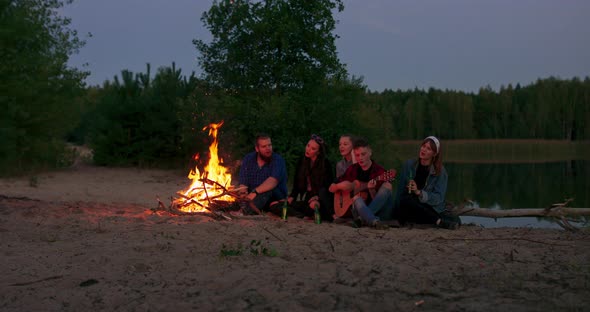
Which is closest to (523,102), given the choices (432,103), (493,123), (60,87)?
(493,123)

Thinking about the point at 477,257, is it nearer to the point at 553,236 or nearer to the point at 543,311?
the point at 543,311

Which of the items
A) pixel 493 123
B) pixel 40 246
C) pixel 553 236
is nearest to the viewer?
pixel 40 246

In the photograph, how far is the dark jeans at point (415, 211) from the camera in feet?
24.1

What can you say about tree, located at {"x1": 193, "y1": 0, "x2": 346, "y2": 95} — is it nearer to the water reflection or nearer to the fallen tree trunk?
the water reflection

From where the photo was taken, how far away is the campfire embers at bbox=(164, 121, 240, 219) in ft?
26.6

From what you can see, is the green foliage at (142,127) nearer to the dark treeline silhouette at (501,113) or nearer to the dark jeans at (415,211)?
the dark jeans at (415,211)

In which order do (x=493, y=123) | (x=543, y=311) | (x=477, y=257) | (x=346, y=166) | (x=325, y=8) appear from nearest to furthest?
(x=543, y=311)
(x=477, y=257)
(x=346, y=166)
(x=325, y=8)
(x=493, y=123)

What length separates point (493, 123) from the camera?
59719 millimetres

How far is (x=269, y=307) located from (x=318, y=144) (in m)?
4.34

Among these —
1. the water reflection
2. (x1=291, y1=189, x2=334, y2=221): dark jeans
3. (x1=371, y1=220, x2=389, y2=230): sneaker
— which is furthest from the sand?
the water reflection

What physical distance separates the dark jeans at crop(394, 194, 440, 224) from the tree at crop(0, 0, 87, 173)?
1159 cm

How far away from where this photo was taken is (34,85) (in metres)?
15.8

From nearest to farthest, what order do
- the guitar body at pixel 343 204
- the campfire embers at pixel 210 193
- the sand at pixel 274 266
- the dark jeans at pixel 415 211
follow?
1. the sand at pixel 274 266
2. the dark jeans at pixel 415 211
3. the guitar body at pixel 343 204
4. the campfire embers at pixel 210 193

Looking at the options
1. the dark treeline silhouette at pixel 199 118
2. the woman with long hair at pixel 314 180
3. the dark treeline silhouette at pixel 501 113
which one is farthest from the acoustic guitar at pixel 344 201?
the dark treeline silhouette at pixel 501 113
